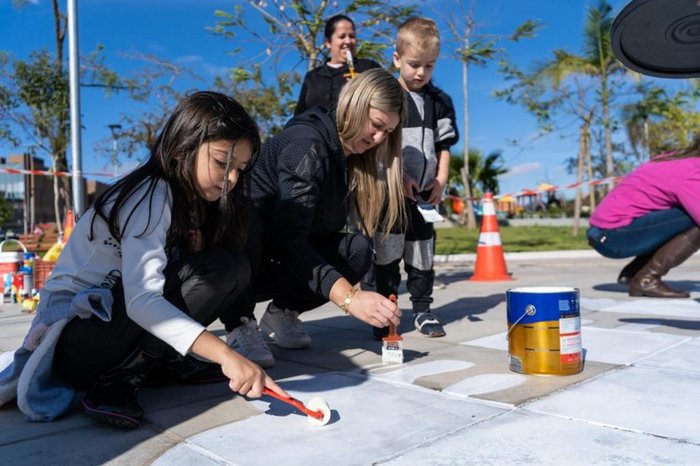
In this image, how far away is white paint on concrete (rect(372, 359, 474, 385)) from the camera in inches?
96.6

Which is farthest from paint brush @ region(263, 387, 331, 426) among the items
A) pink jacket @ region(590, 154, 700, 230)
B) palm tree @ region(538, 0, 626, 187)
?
palm tree @ region(538, 0, 626, 187)

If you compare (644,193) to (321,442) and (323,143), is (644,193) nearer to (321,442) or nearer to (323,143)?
(323,143)

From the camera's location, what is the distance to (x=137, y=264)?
1.83 meters

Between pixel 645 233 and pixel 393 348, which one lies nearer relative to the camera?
pixel 393 348

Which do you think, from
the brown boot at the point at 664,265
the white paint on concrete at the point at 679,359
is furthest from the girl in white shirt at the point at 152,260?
the brown boot at the point at 664,265

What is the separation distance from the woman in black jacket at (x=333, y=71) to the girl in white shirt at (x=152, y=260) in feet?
7.30

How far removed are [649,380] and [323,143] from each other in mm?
1588

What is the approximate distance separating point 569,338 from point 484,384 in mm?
374

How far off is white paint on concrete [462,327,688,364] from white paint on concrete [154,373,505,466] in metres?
0.94

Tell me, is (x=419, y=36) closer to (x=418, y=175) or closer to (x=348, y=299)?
(x=418, y=175)

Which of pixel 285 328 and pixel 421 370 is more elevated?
pixel 285 328

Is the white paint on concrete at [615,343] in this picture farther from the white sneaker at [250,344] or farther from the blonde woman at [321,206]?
the white sneaker at [250,344]

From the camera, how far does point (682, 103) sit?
21703mm

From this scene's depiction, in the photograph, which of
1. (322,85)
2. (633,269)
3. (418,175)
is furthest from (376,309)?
(633,269)
